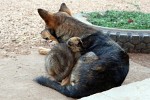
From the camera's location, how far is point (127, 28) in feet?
24.7

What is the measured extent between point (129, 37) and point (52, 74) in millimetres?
2019

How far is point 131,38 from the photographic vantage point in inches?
276

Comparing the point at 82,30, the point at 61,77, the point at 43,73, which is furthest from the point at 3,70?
the point at 82,30

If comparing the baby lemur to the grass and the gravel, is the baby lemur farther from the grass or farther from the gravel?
the grass

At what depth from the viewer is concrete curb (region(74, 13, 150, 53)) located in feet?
23.0

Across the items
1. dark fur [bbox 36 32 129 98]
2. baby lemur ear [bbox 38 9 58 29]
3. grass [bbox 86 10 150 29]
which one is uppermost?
baby lemur ear [bbox 38 9 58 29]

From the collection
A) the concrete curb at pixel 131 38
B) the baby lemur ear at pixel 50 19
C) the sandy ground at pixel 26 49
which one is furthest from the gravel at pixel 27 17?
the baby lemur ear at pixel 50 19

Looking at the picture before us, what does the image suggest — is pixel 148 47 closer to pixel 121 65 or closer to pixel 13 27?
pixel 121 65

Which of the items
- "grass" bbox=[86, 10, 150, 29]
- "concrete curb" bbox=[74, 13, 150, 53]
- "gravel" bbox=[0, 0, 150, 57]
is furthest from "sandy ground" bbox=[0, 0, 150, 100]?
"grass" bbox=[86, 10, 150, 29]

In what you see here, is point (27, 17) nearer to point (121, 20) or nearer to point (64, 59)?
point (121, 20)

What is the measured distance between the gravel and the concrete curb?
146 cm

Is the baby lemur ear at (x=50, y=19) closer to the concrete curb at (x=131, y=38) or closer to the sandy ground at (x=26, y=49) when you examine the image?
the sandy ground at (x=26, y=49)

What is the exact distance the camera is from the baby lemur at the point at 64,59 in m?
5.18

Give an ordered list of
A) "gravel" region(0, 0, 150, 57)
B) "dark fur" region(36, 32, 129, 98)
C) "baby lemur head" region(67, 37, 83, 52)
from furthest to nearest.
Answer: "gravel" region(0, 0, 150, 57), "baby lemur head" region(67, 37, 83, 52), "dark fur" region(36, 32, 129, 98)
